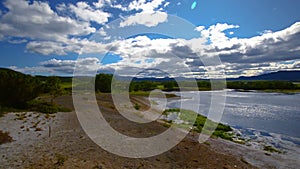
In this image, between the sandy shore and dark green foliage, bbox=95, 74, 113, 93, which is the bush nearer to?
the sandy shore

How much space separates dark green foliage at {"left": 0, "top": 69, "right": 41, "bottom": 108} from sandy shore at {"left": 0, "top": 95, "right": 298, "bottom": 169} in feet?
30.2

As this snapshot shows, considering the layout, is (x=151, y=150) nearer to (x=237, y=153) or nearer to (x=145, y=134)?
(x=145, y=134)

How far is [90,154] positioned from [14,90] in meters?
20.2

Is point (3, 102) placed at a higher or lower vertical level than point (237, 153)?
higher

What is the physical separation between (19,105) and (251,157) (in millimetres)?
27361

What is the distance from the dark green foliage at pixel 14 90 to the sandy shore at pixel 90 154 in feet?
30.2

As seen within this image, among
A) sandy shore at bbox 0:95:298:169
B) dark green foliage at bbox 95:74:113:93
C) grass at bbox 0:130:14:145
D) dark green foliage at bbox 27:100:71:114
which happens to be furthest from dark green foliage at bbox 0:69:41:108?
dark green foliage at bbox 95:74:113:93

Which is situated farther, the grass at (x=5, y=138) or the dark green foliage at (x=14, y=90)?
the dark green foliage at (x=14, y=90)

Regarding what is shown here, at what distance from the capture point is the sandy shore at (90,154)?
1138cm

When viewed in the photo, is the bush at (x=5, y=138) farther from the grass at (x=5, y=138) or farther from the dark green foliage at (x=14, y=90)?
the dark green foliage at (x=14, y=90)

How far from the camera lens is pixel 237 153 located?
17000 millimetres

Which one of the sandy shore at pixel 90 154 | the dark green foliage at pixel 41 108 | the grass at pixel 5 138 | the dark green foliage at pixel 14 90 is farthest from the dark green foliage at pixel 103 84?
the grass at pixel 5 138

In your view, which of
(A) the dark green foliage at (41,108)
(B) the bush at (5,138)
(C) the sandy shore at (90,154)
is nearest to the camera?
(C) the sandy shore at (90,154)


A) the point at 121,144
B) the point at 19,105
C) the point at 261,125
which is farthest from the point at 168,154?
the point at 19,105
